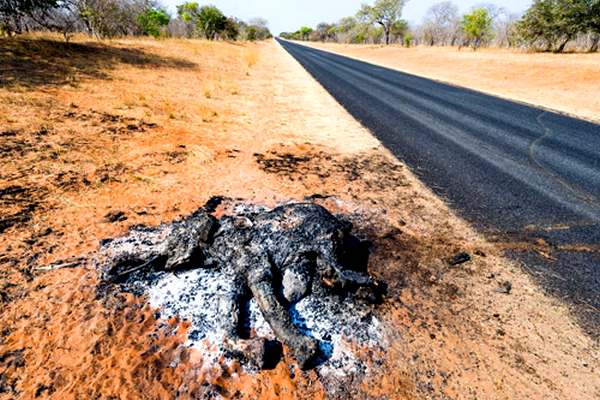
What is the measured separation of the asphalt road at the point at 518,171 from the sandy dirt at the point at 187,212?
351mm

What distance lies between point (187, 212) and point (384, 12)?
65757mm

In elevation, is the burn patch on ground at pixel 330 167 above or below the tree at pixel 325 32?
below

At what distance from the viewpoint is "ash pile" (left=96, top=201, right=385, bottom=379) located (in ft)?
7.00

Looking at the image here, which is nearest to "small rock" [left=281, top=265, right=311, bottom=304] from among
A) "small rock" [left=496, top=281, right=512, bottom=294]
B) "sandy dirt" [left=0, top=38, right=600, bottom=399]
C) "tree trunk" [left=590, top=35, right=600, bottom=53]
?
"sandy dirt" [left=0, top=38, right=600, bottom=399]

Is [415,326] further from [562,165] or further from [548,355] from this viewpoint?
[562,165]

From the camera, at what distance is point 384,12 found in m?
56.1

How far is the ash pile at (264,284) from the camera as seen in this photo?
2133 mm

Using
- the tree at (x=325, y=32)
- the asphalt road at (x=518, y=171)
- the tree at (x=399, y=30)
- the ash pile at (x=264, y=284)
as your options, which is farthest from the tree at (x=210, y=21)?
the tree at (x=325, y=32)

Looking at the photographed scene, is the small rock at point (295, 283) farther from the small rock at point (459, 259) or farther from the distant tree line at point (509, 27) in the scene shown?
the distant tree line at point (509, 27)

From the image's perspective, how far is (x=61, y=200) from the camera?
377 cm

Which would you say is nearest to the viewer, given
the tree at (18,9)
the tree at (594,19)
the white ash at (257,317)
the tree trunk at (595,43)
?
the white ash at (257,317)

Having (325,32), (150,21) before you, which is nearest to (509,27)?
(150,21)

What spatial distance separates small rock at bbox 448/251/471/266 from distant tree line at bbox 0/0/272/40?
15448 mm

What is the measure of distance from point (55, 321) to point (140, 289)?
59 cm
